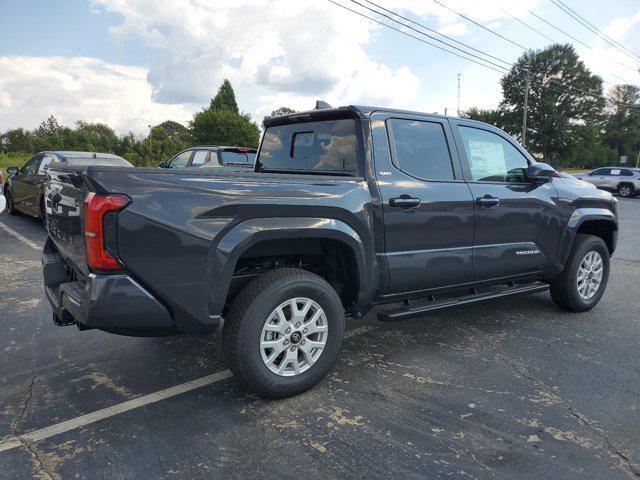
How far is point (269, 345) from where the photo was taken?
2896 millimetres

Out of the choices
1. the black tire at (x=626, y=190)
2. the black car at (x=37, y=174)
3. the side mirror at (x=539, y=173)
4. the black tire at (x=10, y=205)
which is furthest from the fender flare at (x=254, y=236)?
the black tire at (x=626, y=190)

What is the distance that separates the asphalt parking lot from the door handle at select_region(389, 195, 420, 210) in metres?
1.17

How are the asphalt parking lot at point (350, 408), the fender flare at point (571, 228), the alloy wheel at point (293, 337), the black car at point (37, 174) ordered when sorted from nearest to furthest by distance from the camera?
1. the asphalt parking lot at point (350, 408)
2. the alloy wheel at point (293, 337)
3. the fender flare at point (571, 228)
4. the black car at point (37, 174)

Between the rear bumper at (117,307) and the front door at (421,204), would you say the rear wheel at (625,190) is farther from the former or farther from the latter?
the rear bumper at (117,307)

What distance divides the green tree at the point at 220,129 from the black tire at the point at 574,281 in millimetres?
44755

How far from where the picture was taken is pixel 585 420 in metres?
2.81

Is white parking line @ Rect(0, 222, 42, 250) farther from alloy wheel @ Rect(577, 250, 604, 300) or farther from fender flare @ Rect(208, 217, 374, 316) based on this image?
alloy wheel @ Rect(577, 250, 604, 300)

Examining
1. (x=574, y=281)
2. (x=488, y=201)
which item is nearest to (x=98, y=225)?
(x=488, y=201)

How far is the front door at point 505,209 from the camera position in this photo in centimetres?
394

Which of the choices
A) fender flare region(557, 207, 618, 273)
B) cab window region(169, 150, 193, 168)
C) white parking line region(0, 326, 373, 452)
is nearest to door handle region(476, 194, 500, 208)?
fender flare region(557, 207, 618, 273)

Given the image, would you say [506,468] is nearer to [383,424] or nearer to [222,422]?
[383,424]

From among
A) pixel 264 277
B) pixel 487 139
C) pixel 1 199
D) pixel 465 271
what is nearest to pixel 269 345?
pixel 264 277

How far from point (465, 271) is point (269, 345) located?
1780 millimetres

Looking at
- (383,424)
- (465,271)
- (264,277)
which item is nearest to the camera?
(383,424)
